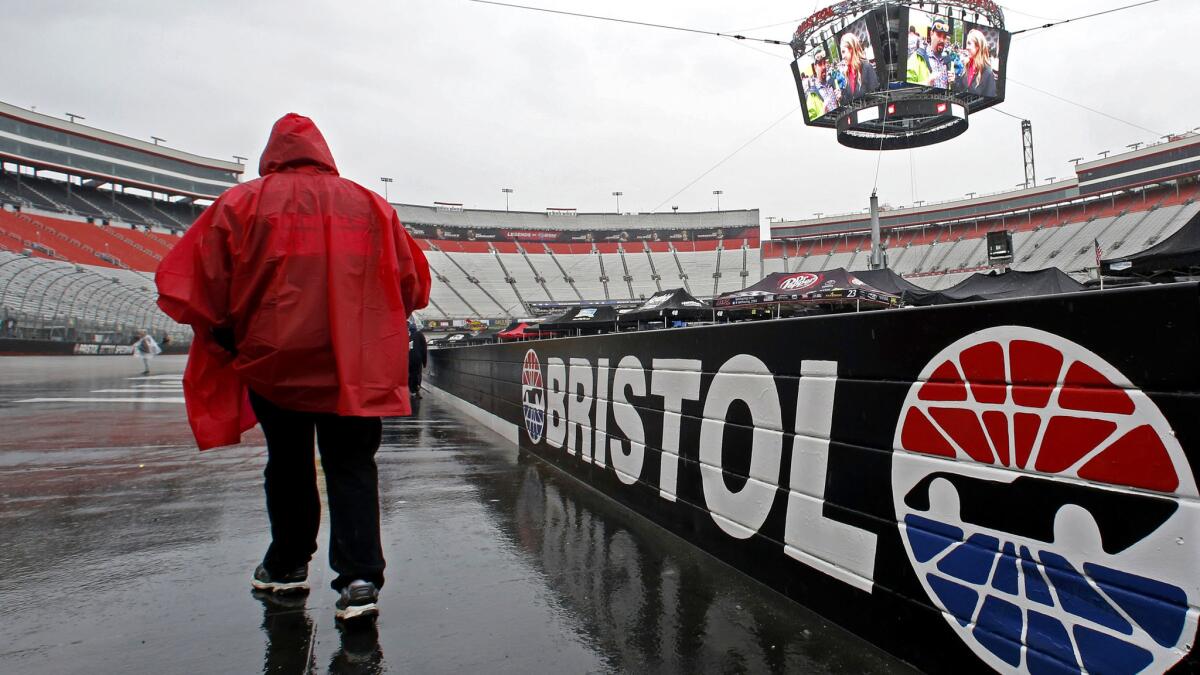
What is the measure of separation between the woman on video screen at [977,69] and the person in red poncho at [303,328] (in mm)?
29029

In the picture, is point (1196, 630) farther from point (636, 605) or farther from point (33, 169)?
point (33, 169)

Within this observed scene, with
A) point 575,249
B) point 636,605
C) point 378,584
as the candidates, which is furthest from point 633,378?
point 575,249

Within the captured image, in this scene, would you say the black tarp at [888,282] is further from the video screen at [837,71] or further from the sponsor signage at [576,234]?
the sponsor signage at [576,234]

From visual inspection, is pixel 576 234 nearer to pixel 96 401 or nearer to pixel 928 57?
pixel 928 57

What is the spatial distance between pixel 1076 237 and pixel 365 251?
56.0m

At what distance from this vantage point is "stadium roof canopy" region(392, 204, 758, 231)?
2446 inches

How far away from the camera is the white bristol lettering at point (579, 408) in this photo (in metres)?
4.62

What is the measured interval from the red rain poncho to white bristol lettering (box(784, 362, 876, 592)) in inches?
60.9


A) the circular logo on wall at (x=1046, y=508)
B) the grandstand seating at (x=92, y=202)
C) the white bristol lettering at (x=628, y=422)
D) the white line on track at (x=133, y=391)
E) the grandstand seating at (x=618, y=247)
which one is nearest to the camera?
the circular logo on wall at (x=1046, y=508)

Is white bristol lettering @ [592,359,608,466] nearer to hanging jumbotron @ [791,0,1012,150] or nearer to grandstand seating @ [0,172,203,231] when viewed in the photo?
hanging jumbotron @ [791,0,1012,150]

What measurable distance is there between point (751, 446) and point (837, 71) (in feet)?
91.0

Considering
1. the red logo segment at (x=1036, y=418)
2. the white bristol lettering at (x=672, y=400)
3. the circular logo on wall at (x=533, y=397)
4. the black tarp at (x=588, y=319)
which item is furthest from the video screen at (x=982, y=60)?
the red logo segment at (x=1036, y=418)

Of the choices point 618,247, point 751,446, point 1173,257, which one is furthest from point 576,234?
point 751,446

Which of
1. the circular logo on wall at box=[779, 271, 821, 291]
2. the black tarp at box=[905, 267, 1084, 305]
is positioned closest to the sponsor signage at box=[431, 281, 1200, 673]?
the black tarp at box=[905, 267, 1084, 305]
